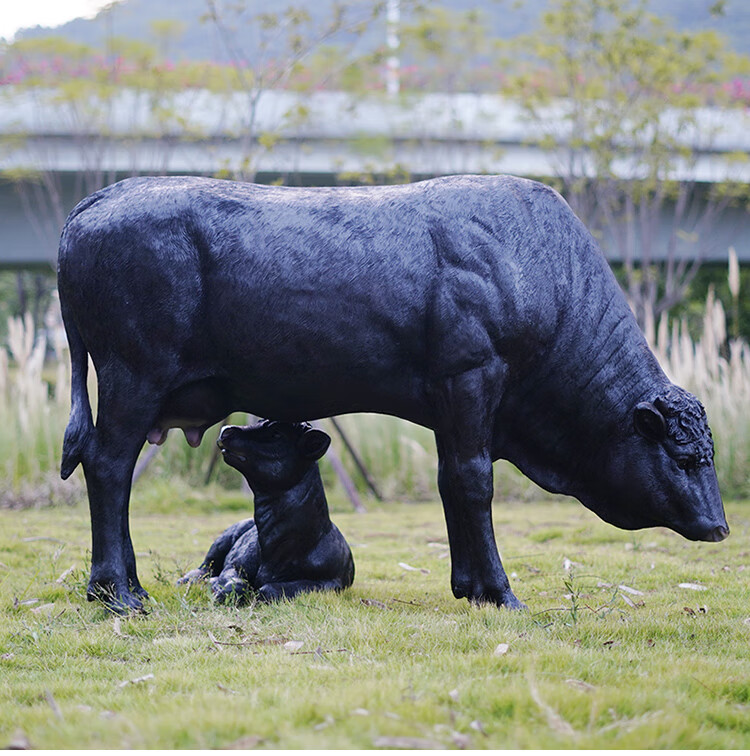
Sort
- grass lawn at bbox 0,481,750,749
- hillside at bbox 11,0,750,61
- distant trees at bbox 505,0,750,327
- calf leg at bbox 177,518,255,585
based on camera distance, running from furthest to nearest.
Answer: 1. hillside at bbox 11,0,750,61
2. distant trees at bbox 505,0,750,327
3. calf leg at bbox 177,518,255,585
4. grass lawn at bbox 0,481,750,749

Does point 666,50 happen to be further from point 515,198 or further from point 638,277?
point 515,198

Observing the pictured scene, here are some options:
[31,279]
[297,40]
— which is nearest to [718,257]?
[297,40]

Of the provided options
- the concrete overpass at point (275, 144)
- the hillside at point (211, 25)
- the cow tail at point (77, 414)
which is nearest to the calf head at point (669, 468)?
the cow tail at point (77, 414)

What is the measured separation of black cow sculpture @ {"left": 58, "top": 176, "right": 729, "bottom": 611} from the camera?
13.1 ft

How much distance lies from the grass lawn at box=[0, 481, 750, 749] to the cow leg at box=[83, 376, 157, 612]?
0.13 metres

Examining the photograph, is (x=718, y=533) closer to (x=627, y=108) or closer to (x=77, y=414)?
(x=77, y=414)

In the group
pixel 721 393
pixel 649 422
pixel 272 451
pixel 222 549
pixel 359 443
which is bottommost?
pixel 359 443

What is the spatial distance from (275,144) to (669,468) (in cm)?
985

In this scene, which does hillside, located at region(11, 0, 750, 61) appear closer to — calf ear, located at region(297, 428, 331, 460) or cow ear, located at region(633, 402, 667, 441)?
calf ear, located at region(297, 428, 331, 460)

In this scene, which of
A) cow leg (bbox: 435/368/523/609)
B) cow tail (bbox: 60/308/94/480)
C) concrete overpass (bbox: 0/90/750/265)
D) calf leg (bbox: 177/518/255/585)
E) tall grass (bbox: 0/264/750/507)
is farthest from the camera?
concrete overpass (bbox: 0/90/750/265)

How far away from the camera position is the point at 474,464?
4047 millimetres

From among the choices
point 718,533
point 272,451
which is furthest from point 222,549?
point 718,533

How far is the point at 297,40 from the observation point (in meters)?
10.6

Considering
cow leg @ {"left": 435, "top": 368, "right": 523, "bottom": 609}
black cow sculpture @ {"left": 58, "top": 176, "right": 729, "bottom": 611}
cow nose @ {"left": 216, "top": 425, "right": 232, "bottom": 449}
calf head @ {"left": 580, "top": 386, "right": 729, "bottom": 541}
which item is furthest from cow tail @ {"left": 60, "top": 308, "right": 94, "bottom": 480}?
calf head @ {"left": 580, "top": 386, "right": 729, "bottom": 541}
